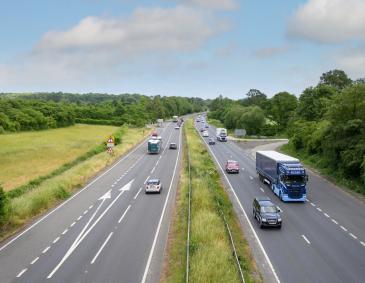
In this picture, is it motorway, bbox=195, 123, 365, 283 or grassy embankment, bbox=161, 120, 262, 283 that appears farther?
motorway, bbox=195, 123, 365, 283

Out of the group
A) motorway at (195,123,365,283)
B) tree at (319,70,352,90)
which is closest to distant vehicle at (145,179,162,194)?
motorway at (195,123,365,283)

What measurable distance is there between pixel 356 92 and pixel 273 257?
1233 inches

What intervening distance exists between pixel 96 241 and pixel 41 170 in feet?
123

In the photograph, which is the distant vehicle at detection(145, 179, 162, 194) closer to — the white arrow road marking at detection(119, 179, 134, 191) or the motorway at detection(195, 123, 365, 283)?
the white arrow road marking at detection(119, 179, 134, 191)

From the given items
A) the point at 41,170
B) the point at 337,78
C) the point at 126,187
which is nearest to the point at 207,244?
the point at 126,187

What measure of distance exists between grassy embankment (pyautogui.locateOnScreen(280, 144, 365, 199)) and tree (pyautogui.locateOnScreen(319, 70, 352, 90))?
38.8 metres

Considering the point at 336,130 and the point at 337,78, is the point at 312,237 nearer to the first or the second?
the point at 336,130

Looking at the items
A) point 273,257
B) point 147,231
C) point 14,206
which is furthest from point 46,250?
point 273,257

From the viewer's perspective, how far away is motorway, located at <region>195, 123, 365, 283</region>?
22.6 metres

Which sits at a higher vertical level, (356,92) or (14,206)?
(356,92)

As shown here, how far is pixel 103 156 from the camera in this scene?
2793 inches

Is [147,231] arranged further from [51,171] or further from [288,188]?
[51,171]

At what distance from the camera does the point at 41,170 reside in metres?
62.4

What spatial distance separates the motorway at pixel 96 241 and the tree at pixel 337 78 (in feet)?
254
